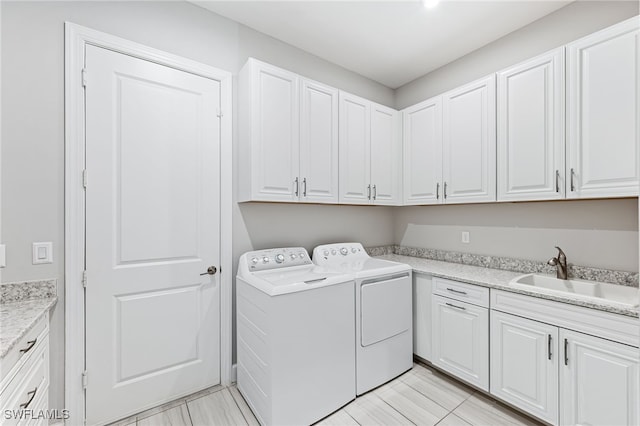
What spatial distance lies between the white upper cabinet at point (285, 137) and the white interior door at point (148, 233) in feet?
0.97

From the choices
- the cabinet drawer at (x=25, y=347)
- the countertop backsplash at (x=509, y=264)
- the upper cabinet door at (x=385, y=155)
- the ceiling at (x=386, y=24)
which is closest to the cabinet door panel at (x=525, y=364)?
the countertop backsplash at (x=509, y=264)

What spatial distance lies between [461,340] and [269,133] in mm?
2143

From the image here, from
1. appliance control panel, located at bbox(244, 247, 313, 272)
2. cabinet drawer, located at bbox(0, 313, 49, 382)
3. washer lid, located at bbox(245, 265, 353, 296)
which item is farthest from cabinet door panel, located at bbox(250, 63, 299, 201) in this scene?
cabinet drawer, located at bbox(0, 313, 49, 382)

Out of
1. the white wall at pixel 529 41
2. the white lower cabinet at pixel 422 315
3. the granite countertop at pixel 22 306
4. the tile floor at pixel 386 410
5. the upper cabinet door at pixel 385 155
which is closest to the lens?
the granite countertop at pixel 22 306

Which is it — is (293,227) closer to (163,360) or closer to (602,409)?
(163,360)

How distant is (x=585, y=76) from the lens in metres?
1.74

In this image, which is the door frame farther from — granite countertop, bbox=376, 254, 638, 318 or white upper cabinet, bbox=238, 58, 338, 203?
granite countertop, bbox=376, 254, 638, 318

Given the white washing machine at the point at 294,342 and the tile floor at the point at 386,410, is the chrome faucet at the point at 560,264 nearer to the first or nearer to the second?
the tile floor at the point at 386,410

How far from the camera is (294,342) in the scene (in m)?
1.71

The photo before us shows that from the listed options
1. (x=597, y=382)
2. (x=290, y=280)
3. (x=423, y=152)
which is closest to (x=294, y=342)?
(x=290, y=280)

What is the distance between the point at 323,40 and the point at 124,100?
1.68 metres

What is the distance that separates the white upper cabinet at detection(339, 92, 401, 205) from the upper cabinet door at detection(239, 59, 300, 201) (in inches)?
20.1

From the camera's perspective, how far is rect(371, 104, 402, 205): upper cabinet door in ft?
9.11

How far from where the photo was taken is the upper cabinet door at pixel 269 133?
2.06m
